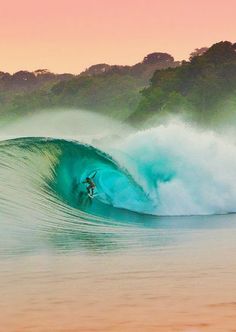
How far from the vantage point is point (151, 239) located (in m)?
12.3

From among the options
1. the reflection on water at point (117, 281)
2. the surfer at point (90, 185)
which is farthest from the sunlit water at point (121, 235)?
the surfer at point (90, 185)

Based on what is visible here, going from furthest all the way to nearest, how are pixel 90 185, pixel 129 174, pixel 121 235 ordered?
pixel 129 174 < pixel 90 185 < pixel 121 235

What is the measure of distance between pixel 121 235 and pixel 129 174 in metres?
6.47

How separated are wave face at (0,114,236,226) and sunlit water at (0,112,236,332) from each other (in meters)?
0.03

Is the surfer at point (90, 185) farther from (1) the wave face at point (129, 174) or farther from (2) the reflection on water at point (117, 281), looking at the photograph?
(2) the reflection on water at point (117, 281)

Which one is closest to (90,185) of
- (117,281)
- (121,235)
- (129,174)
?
(129,174)

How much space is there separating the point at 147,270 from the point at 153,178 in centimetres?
1034

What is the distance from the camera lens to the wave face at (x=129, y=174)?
17.5m

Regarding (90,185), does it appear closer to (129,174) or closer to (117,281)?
(129,174)

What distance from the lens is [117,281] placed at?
8.55 meters

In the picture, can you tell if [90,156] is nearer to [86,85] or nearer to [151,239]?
[151,239]

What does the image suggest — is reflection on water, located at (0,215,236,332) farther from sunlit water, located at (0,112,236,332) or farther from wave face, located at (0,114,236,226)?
wave face, located at (0,114,236,226)

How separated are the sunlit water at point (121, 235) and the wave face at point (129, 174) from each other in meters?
0.03

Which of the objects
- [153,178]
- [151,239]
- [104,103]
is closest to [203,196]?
[153,178]
